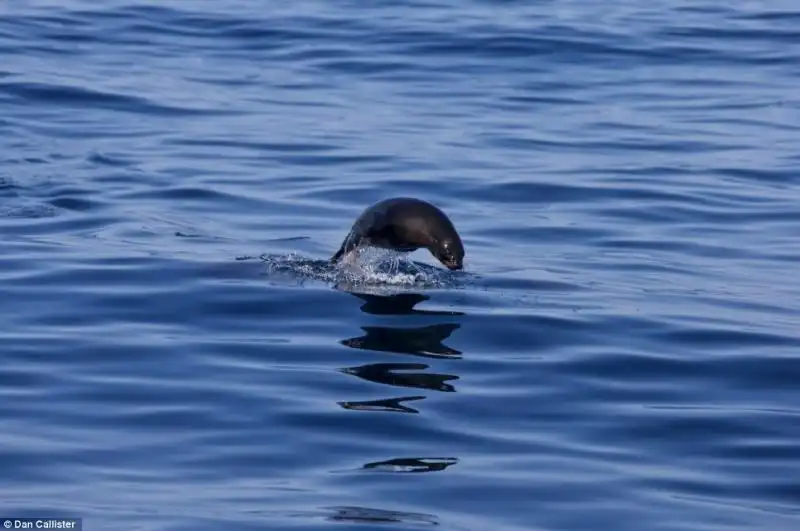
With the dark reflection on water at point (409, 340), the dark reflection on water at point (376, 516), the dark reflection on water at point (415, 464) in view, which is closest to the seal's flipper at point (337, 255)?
the dark reflection on water at point (409, 340)

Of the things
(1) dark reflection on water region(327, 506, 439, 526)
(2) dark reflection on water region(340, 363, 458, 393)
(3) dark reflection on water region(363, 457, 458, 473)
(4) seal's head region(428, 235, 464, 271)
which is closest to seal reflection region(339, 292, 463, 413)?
(2) dark reflection on water region(340, 363, 458, 393)

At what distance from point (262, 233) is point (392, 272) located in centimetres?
195

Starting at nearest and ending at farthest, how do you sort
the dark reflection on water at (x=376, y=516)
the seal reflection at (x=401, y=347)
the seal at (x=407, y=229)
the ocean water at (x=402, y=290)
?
the dark reflection on water at (x=376, y=516) < the ocean water at (x=402, y=290) < the seal reflection at (x=401, y=347) < the seal at (x=407, y=229)

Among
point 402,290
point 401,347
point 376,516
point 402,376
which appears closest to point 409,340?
point 401,347

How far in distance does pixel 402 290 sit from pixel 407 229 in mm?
465

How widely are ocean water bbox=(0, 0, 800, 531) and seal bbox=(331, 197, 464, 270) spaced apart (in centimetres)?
26

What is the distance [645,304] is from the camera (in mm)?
12086

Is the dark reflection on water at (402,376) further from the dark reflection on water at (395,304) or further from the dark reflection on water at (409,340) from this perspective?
the dark reflection on water at (395,304)

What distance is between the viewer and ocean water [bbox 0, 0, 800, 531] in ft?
26.8

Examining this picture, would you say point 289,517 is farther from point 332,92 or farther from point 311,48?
point 311,48

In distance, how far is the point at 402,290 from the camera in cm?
1232

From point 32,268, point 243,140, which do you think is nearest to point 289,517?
point 32,268

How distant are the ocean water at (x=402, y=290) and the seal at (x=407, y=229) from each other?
0.26 meters

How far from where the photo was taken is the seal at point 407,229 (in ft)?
40.8
